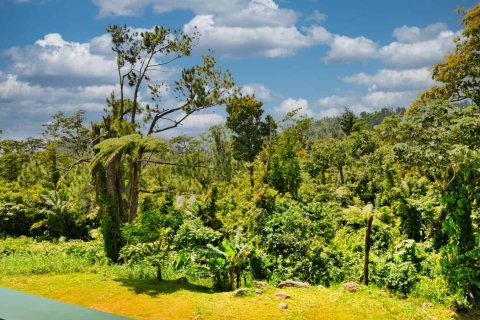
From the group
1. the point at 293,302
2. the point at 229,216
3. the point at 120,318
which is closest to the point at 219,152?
the point at 229,216

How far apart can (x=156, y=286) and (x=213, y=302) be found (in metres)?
2.08

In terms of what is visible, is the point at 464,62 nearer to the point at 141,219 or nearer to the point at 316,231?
the point at 316,231

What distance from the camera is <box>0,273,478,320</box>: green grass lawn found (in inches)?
342

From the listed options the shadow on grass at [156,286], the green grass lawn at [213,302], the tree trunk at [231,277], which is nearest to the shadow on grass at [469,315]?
the green grass lawn at [213,302]

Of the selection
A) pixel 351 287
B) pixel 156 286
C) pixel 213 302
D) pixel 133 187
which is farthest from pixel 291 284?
pixel 133 187

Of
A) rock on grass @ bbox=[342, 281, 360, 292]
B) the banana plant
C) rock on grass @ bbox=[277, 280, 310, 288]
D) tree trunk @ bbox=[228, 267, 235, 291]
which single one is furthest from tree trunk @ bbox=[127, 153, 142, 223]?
rock on grass @ bbox=[342, 281, 360, 292]

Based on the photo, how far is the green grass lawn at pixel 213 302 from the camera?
8680mm

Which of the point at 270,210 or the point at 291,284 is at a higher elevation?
the point at 270,210

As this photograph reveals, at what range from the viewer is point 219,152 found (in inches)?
1323

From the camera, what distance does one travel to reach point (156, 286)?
1066 centimetres

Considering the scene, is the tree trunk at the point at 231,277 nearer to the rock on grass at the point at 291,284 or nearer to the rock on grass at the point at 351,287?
the rock on grass at the point at 291,284

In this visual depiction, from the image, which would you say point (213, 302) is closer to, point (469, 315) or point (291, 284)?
point (291, 284)

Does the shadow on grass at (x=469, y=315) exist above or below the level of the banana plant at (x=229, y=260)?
below

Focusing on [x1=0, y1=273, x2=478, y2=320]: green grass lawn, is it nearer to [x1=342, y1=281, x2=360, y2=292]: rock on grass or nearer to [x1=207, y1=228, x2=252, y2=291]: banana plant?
[x1=342, y1=281, x2=360, y2=292]: rock on grass
